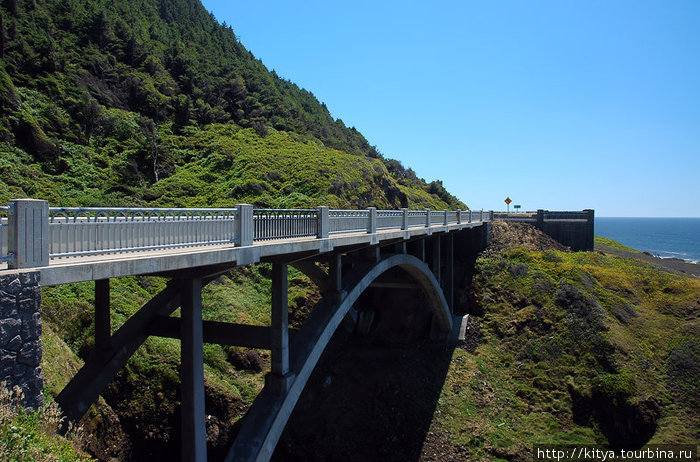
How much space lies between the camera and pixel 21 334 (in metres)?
3.97

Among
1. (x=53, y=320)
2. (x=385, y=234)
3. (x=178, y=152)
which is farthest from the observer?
(x=178, y=152)

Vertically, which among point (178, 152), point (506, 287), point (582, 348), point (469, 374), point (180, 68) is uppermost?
point (180, 68)

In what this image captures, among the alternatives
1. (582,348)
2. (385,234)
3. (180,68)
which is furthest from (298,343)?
(180,68)

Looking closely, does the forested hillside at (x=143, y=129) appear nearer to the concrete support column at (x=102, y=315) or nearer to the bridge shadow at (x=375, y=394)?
the bridge shadow at (x=375, y=394)

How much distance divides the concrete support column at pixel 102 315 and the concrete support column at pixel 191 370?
3831 millimetres

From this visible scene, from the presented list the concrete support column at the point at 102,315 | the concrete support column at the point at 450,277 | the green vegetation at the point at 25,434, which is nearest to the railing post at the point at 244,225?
the green vegetation at the point at 25,434

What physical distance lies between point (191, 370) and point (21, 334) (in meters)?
3.14

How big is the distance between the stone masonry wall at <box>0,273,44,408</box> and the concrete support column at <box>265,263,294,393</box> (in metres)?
4.76

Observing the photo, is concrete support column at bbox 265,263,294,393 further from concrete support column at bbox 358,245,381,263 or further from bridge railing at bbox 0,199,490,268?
concrete support column at bbox 358,245,381,263

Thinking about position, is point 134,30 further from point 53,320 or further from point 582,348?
point 582,348

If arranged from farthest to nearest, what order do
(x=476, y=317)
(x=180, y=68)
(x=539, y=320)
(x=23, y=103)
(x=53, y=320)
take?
(x=180, y=68) < (x=23, y=103) < (x=476, y=317) < (x=539, y=320) < (x=53, y=320)

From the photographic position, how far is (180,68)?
44.4 m

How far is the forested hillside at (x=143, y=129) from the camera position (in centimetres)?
2395

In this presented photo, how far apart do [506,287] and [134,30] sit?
48488 mm
